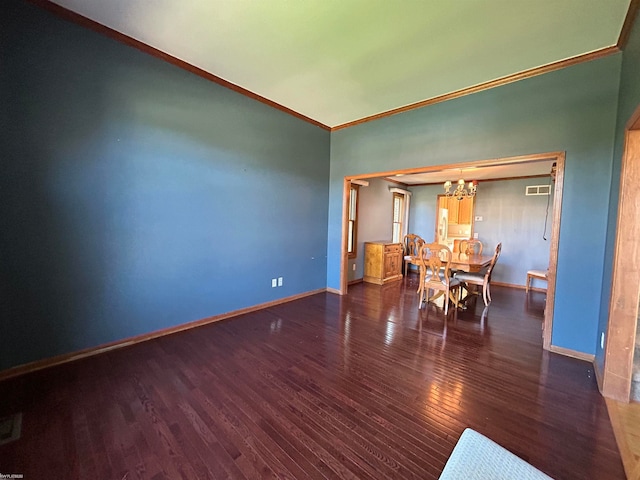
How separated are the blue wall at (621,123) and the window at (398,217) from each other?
465cm

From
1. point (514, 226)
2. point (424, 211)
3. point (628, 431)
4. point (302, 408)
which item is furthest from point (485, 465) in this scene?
point (424, 211)

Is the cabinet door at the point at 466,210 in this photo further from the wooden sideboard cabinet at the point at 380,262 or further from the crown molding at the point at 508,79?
the crown molding at the point at 508,79

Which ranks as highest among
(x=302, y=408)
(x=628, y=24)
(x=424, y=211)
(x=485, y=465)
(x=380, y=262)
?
(x=628, y=24)

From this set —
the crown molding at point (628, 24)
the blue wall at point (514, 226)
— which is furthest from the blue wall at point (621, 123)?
the blue wall at point (514, 226)

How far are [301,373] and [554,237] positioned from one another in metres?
2.92

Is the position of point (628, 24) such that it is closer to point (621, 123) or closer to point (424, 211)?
point (621, 123)

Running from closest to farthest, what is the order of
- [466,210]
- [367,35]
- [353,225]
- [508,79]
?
[367,35] < [508,79] < [353,225] < [466,210]

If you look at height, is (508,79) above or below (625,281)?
above

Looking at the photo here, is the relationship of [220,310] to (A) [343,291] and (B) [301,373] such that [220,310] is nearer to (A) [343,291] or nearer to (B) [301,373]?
(B) [301,373]

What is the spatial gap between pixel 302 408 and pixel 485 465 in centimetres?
117

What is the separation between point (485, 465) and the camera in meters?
0.97

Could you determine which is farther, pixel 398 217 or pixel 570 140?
pixel 398 217

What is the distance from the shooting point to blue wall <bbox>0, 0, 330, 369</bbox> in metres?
2.04

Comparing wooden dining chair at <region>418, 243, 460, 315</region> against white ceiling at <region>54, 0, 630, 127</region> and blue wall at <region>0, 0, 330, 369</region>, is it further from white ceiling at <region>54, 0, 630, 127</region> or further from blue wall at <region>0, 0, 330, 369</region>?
blue wall at <region>0, 0, 330, 369</region>
